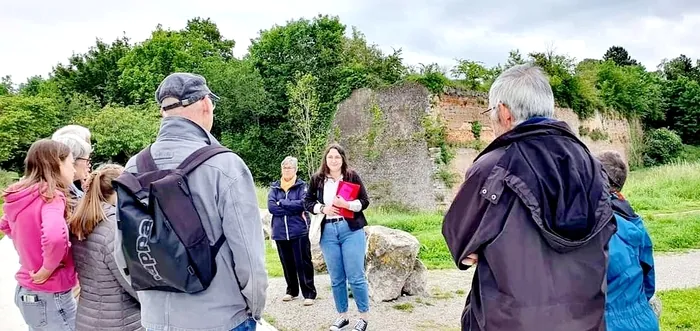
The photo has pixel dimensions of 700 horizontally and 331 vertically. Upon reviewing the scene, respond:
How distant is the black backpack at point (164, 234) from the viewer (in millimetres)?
2398

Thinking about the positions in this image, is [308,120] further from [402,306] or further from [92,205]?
[92,205]

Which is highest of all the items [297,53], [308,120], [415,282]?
[297,53]

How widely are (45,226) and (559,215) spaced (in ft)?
9.04

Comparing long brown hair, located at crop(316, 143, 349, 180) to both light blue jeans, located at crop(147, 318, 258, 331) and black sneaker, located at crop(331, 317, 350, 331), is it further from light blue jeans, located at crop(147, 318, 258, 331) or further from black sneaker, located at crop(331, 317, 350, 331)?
light blue jeans, located at crop(147, 318, 258, 331)

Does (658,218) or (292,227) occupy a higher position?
(292,227)

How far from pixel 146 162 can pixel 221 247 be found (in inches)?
22.2

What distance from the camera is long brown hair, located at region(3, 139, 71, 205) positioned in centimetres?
325

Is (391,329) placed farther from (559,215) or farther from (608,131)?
(608,131)

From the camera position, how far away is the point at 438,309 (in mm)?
6367

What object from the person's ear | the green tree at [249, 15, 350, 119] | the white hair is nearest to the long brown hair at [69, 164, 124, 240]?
the white hair

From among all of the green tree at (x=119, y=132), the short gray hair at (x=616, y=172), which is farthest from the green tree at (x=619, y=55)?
the short gray hair at (x=616, y=172)

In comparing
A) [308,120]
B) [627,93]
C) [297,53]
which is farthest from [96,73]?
[627,93]

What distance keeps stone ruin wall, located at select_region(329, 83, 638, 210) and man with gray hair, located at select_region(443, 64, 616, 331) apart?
1578 cm

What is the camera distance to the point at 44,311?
3.30 meters
